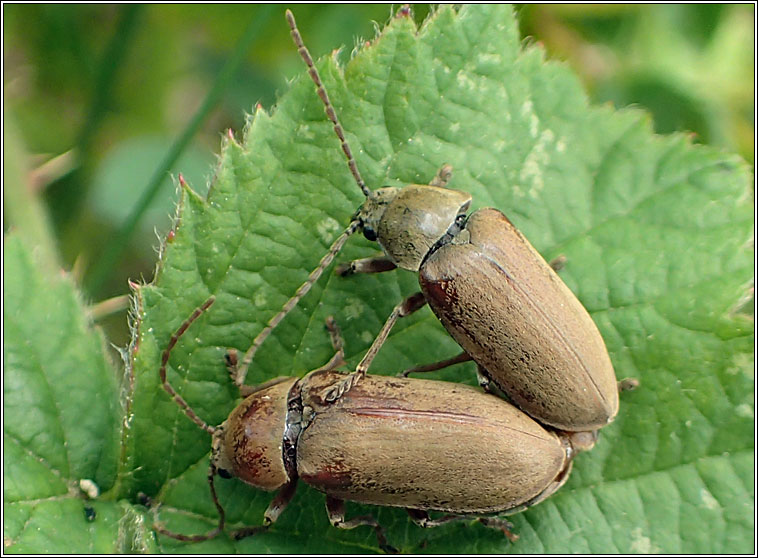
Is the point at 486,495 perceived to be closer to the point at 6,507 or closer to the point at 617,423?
the point at 617,423

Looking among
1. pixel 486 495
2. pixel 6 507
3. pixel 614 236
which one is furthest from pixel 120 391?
pixel 614 236

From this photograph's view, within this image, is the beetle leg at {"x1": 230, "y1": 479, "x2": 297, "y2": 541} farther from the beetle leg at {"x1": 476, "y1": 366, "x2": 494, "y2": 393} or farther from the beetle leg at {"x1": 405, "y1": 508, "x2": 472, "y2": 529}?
the beetle leg at {"x1": 476, "y1": 366, "x2": 494, "y2": 393}

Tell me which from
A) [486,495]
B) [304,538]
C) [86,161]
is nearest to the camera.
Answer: [486,495]

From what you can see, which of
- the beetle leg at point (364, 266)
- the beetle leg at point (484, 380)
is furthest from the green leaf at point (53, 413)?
the beetle leg at point (484, 380)

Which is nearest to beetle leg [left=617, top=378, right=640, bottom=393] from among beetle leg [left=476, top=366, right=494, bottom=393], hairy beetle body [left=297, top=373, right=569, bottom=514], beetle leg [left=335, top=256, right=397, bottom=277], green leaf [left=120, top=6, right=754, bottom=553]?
green leaf [left=120, top=6, right=754, bottom=553]

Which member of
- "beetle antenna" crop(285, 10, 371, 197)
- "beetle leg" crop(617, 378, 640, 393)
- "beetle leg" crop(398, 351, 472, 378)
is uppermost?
"beetle antenna" crop(285, 10, 371, 197)

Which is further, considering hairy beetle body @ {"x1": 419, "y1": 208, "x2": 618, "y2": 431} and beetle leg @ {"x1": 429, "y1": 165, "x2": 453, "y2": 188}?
beetle leg @ {"x1": 429, "y1": 165, "x2": 453, "y2": 188}
